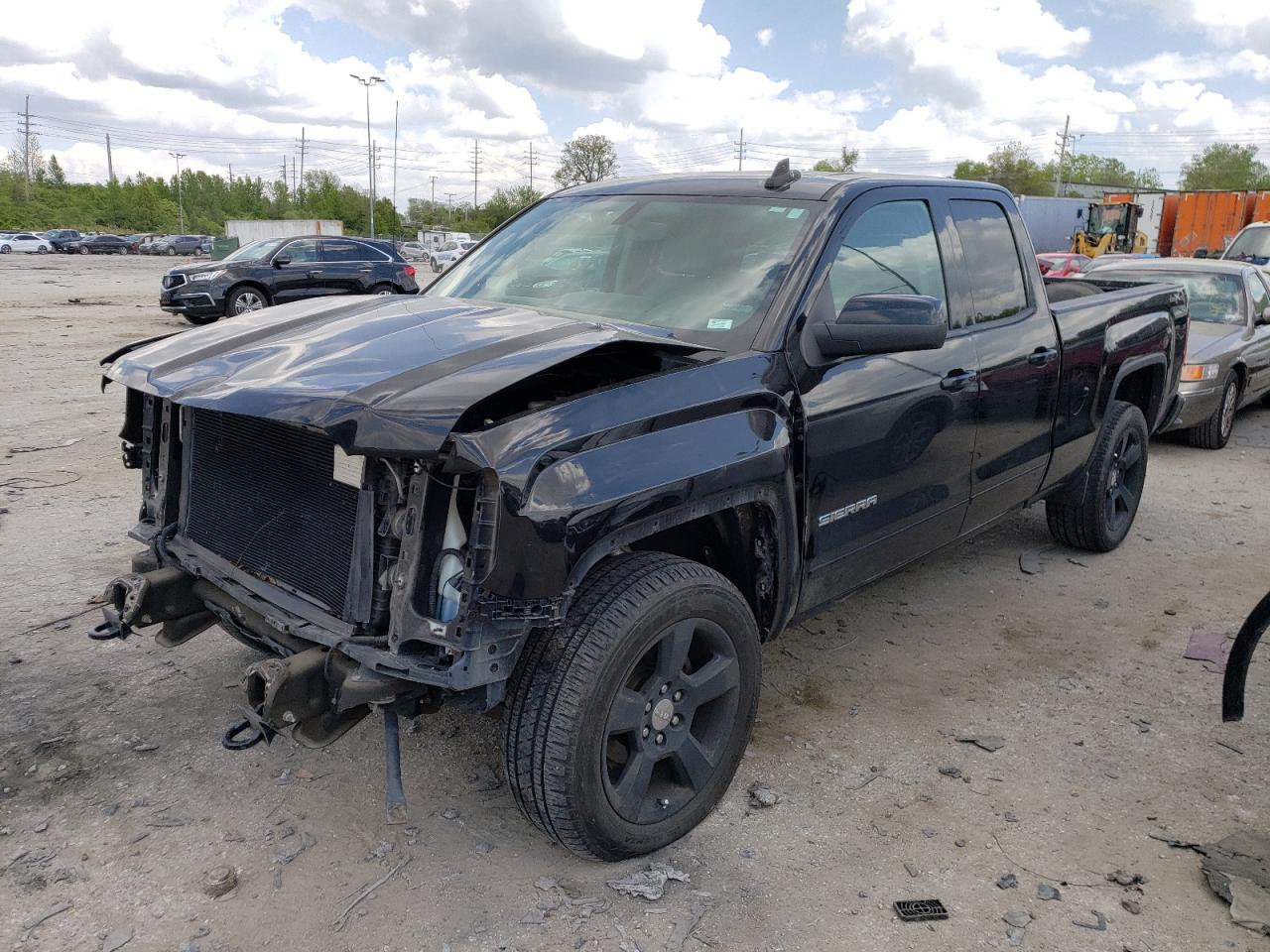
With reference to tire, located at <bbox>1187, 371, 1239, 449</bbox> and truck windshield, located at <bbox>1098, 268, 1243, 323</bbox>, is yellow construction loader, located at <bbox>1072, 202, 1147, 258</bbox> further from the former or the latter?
tire, located at <bbox>1187, 371, 1239, 449</bbox>

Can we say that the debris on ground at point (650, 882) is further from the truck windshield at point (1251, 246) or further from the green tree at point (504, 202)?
the green tree at point (504, 202)

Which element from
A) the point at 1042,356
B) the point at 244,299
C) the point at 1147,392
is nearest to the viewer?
the point at 1042,356

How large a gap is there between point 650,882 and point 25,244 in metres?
64.4

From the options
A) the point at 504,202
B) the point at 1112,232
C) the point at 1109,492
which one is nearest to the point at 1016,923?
the point at 1109,492

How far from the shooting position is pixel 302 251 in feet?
56.3

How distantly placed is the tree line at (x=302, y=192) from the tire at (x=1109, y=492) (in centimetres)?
7398

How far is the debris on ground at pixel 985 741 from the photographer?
141 inches

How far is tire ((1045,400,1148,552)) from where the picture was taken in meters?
5.25

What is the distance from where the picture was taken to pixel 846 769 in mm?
3381

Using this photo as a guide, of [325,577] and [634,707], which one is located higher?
[325,577]

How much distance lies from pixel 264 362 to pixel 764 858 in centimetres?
205

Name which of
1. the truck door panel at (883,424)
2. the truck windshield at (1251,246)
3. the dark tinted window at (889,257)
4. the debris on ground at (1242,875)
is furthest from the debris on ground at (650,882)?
the truck windshield at (1251,246)

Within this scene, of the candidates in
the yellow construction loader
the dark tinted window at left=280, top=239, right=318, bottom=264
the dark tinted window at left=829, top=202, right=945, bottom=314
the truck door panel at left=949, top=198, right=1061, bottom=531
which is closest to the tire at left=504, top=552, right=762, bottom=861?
the dark tinted window at left=829, top=202, right=945, bottom=314

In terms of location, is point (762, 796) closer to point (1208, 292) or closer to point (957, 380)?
point (957, 380)
